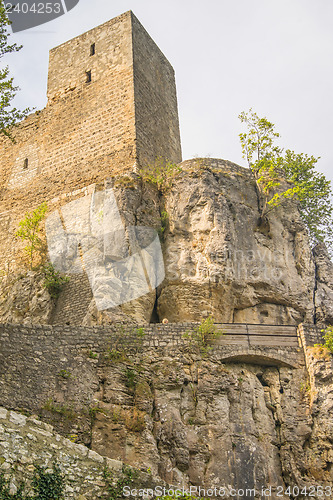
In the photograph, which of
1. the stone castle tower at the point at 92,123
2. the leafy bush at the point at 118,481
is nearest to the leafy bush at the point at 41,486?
the leafy bush at the point at 118,481

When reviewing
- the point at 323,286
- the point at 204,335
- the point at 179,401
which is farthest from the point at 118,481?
the point at 323,286

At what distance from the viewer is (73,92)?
23438mm

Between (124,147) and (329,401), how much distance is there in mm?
10948

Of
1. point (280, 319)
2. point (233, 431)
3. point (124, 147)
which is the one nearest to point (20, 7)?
point (124, 147)

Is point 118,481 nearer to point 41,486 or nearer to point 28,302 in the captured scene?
point 41,486

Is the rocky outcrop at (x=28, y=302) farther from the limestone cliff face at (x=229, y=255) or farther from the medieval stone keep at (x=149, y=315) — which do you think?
the limestone cliff face at (x=229, y=255)

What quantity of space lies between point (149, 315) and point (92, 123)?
335 inches

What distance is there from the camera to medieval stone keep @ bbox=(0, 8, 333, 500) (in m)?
13.0

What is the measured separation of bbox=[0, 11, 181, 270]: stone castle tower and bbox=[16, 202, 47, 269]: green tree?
58 centimetres

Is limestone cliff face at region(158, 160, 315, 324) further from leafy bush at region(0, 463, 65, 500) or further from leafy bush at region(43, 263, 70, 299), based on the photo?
leafy bush at region(0, 463, 65, 500)

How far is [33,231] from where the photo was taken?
21.4m

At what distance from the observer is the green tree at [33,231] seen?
21047 millimetres

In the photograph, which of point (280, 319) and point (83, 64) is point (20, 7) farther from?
point (280, 319)

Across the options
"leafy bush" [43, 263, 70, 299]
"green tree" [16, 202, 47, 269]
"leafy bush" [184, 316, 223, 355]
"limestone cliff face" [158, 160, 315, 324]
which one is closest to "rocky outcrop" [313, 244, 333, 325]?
"limestone cliff face" [158, 160, 315, 324]
